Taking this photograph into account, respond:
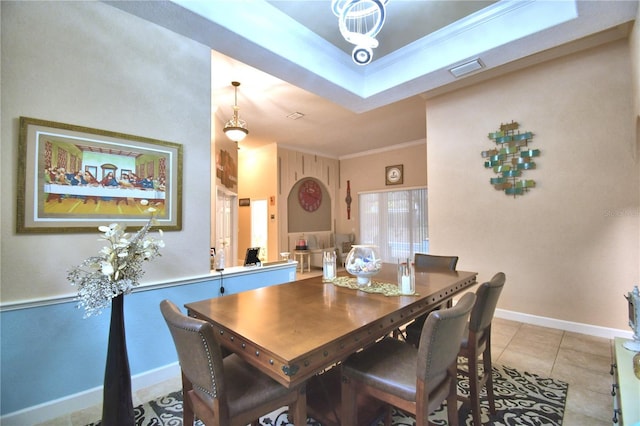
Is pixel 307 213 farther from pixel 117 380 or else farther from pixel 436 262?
pixel 117 380

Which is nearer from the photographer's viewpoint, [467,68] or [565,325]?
[467,68]

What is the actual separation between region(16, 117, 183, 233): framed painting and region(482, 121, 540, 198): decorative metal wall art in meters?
3.73

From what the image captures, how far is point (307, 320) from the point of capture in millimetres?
1354

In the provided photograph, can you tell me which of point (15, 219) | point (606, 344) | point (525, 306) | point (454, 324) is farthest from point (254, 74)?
point (606, 344)

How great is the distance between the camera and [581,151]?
3184 mm

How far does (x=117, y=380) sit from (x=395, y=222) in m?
6.65

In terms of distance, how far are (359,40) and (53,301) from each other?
2720mm

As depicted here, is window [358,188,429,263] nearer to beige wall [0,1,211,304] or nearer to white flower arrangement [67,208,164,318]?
beige wall [0,1,211,304]

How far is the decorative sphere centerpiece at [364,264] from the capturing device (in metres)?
1.93

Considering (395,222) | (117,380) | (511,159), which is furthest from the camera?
(395,222)

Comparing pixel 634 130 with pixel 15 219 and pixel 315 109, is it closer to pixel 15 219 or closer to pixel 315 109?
pixel 315 109

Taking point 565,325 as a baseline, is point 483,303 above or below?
above

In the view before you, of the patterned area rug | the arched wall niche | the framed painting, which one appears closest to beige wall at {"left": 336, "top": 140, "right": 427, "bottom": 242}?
the arched wall niche

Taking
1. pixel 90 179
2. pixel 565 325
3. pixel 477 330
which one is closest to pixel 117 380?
pixel 90 179
